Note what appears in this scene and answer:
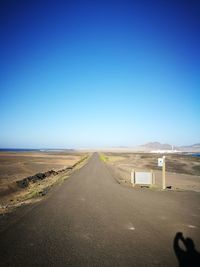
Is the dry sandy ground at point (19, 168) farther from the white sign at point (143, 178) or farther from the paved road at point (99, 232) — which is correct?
the white sign at point (143, 178)

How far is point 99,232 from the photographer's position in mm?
6789

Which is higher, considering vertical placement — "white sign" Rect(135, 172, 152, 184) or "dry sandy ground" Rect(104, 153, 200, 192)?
"white sign" Rect(135, 172, 152, 184)

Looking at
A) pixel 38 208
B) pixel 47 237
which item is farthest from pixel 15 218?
pixel 47 237

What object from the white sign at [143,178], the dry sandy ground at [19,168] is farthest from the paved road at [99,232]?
the dry sandy ground at [19,168]

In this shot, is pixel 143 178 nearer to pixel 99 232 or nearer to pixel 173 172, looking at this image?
pixel 99 232

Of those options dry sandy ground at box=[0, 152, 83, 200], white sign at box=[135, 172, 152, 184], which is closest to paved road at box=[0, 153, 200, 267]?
white sign at box=[135, 172, 152, 184]

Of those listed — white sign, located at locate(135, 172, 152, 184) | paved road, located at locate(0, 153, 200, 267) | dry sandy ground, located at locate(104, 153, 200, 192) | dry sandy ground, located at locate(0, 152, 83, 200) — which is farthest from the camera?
dry sandy ground, located at locate(104, 153, 200, 192)

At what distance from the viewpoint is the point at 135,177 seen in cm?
1582

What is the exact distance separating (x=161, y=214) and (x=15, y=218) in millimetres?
6428

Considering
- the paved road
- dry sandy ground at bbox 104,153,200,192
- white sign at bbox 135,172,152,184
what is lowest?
dry sandy ground at bbox 104,153,200,192

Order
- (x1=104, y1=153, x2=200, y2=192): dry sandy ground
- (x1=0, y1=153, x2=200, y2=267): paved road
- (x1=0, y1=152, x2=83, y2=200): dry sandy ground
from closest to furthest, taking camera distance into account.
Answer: (x1=0, y1=153, x2=200, y2=267): paved road < (x1=0, y1=152, x2=83, y2=200): dry sandy ground < (x1=104, y1=153, x2=200, y2=192): dry sandy ground

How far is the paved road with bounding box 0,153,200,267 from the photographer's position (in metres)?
5.09

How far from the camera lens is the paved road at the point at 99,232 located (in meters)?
5.09

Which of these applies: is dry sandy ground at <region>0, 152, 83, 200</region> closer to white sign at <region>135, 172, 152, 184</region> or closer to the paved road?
the paved road
